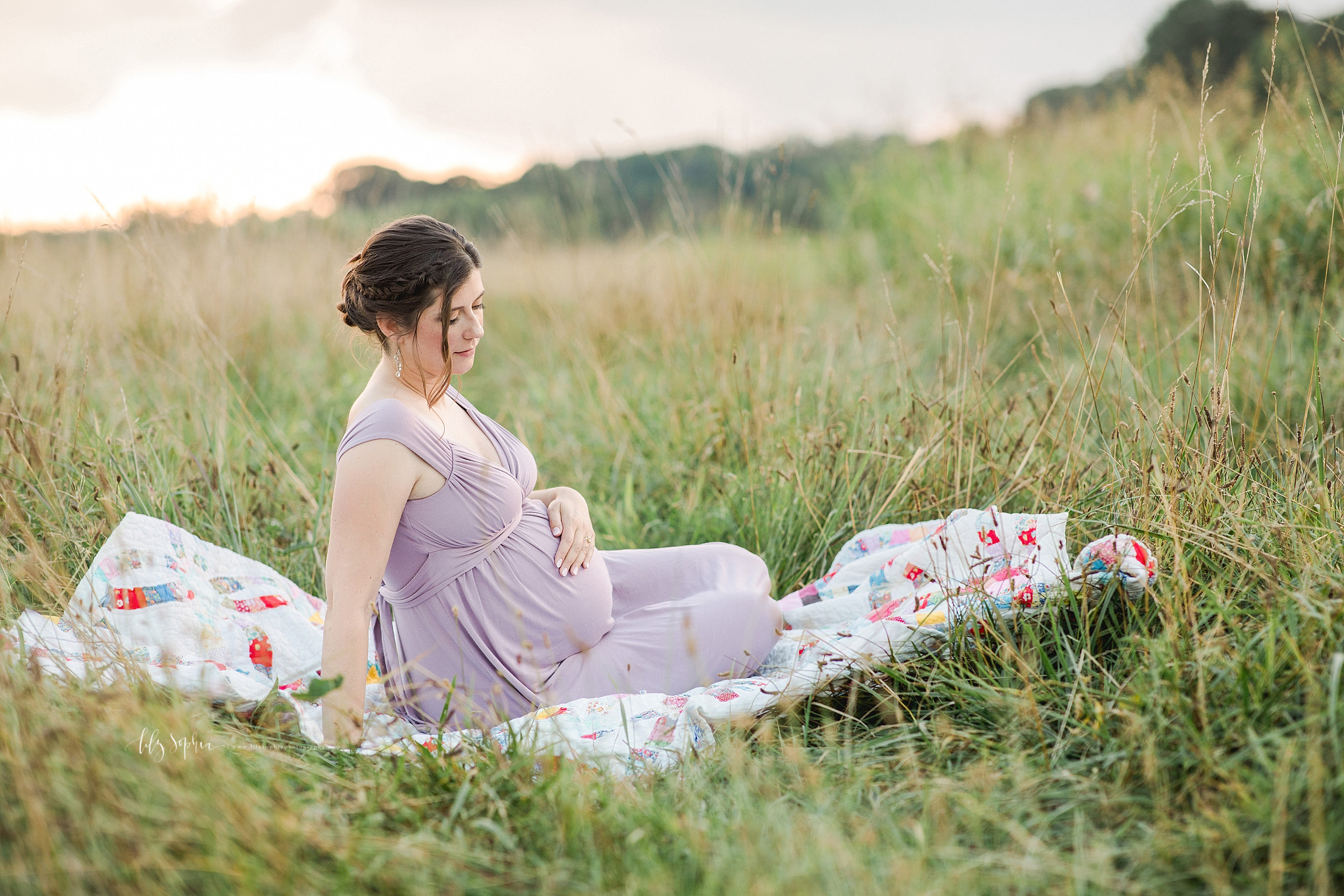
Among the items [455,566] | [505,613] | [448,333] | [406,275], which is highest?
[406,275]

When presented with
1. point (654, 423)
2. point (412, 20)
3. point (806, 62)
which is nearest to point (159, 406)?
point (654, 423)

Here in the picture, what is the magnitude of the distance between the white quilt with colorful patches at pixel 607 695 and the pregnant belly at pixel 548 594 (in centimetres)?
19

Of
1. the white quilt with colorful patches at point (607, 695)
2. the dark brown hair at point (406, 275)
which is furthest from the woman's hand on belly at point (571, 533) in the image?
the dark brown hair at point (406, 275)

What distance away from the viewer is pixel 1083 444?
2.59m

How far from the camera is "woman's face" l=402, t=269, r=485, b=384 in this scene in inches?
79.4

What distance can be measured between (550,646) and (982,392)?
1627mm

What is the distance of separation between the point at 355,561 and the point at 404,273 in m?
0.68

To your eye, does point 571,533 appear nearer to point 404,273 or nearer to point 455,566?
point 455,566

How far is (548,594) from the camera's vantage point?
216 cm

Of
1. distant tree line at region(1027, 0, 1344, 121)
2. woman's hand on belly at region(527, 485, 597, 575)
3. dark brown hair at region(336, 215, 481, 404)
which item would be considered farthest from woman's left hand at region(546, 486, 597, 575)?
distant tree line at region(1027, 0, 1344, 121)

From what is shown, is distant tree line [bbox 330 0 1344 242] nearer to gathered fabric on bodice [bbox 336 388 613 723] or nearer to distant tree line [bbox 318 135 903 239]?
distant tree line [bbox 318 135 903 239]

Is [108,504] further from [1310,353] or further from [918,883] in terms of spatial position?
[1310,353]

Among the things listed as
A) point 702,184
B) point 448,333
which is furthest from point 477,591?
point 702,184

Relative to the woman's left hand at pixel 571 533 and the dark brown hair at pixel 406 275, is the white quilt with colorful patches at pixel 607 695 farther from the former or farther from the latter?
the dark brown hair at pixel 406 275
